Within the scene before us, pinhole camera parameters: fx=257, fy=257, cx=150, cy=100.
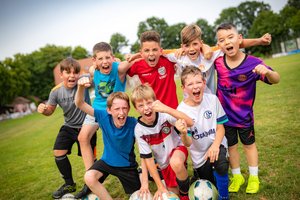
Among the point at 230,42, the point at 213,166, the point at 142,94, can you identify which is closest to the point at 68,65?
the point at 142,94

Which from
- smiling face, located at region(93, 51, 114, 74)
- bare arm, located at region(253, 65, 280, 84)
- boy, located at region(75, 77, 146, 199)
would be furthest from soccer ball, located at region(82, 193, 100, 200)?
bare arm, located at region(253, 65, 280, 84)

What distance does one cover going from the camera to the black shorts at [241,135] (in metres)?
3.84

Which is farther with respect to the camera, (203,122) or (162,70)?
(162,70)

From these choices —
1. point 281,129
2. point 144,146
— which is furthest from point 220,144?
point 281,129

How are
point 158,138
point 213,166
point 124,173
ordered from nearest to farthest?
1. point 213,166
2. point 158,138
3. point 124,173

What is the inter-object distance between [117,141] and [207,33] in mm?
82861

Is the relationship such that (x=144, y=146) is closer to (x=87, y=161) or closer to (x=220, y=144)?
(x=220, y=144)

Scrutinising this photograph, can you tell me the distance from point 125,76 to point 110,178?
82.6 inches

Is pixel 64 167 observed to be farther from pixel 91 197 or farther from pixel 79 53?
pixel 79 53

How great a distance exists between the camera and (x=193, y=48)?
4.12m

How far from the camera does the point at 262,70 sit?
10.4 ft

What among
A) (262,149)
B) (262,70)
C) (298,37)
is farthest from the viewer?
(298,37)

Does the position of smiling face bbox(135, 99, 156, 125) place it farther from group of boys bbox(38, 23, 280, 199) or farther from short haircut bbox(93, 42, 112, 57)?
short haircut bbox(93, 42, 112, 57)

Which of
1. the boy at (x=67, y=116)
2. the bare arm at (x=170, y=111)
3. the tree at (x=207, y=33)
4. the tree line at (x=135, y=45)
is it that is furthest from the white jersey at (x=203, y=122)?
the tree at (x=207, y=33)
